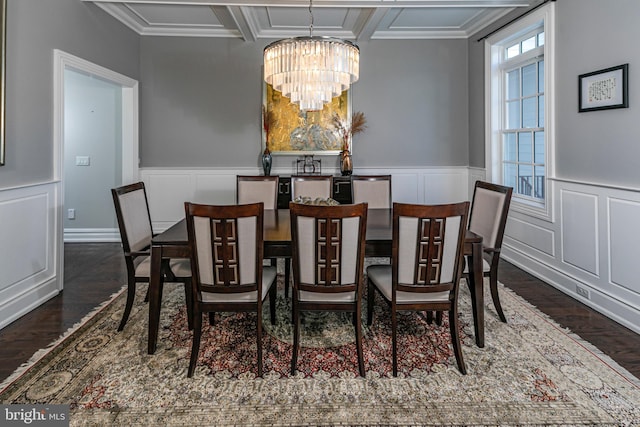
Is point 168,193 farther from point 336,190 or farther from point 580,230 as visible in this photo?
point 580,230

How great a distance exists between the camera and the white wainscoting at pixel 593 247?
2.73 meters

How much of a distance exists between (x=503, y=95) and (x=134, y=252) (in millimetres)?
4282

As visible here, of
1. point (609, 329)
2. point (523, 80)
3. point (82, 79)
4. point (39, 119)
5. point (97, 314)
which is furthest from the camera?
point (82, 79)

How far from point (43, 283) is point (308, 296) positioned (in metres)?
2.43

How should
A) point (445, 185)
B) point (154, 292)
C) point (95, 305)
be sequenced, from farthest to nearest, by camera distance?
point (445, 185)
point (95, 305)
point (154, 292)

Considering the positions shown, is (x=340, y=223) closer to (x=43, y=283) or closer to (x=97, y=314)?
(x=97, y=314)

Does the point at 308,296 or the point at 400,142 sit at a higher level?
the point at 400,142

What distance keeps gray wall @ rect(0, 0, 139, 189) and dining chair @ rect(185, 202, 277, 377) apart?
1821 mm

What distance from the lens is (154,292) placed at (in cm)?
228

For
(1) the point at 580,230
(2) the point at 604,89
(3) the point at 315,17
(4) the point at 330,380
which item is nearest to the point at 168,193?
(3) the point at 315,17

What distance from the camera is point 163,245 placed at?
7.41 feet

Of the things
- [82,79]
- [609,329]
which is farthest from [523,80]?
[82,79]

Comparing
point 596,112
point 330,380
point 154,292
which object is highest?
point 596,112

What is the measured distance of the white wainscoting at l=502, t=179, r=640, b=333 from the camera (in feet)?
8.95
